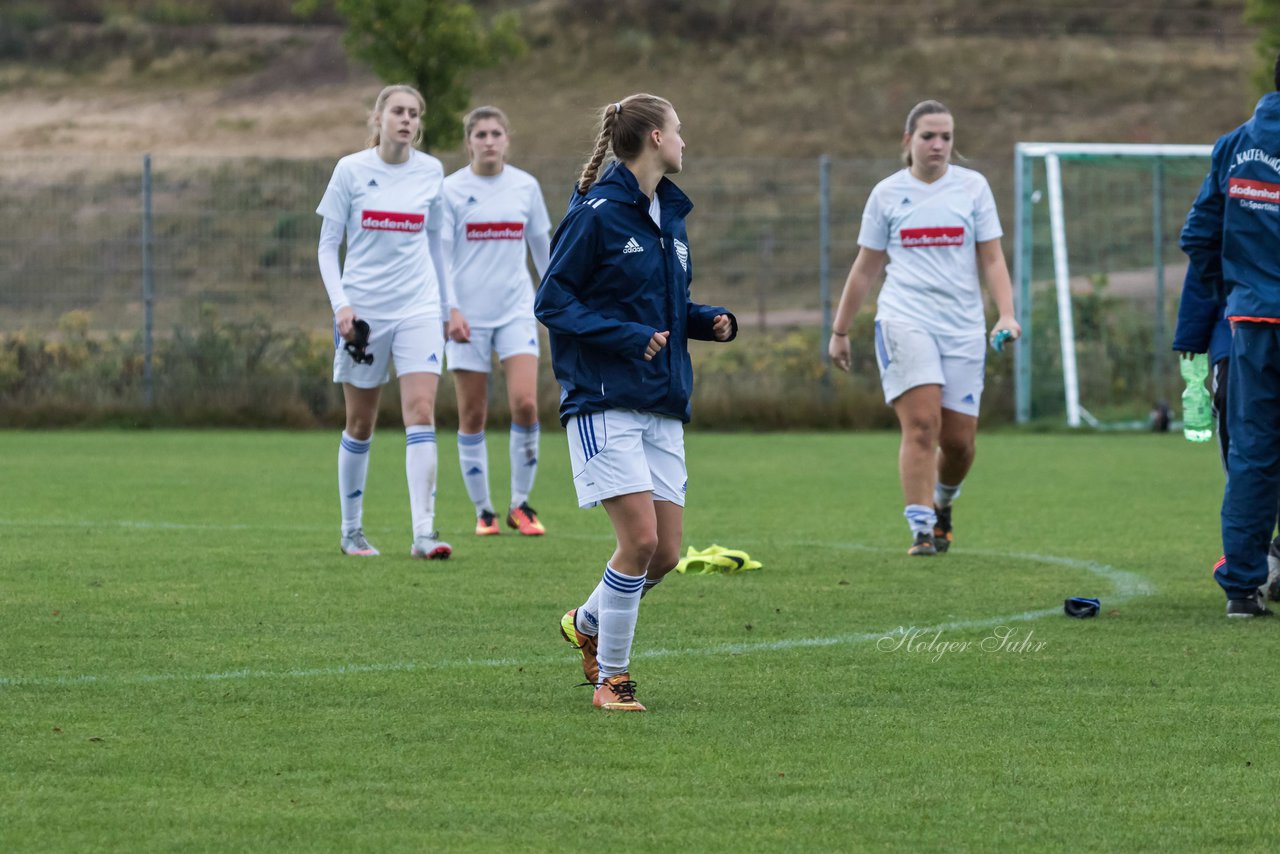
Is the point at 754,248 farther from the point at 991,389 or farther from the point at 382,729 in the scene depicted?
the point at 382,729

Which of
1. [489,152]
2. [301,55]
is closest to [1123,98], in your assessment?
[301,55]

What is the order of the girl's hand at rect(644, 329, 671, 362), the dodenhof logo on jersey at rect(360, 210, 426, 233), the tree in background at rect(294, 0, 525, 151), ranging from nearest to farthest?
the girl's hand at rect(644, 329, 671, 362) < the dodenhof logo on jersey at rect(360, 210, 426, 233) < the tree in background at rect(294, 0, 525, 151)

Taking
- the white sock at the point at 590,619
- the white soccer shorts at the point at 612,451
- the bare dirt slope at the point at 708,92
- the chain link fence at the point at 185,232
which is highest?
the bare dirt slope at the point at 708,92

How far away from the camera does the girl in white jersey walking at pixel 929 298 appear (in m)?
9.82

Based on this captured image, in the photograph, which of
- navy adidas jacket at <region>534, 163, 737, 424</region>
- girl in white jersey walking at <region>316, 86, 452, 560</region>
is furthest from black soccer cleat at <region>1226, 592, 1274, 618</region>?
girl in white jersey walking at <region>316, 86, 452, 560</region>

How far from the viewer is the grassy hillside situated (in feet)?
175

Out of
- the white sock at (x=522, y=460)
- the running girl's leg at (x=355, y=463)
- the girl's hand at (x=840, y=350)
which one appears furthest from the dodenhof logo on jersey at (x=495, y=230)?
the girl's hand at (x=840, y=350)

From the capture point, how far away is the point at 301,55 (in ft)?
199

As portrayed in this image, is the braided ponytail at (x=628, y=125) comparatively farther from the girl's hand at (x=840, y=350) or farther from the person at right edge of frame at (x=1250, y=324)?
the girl's hand at (x=840, y=350)

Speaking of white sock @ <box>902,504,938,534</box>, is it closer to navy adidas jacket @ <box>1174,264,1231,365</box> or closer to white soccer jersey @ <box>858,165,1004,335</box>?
white soccer jersey @ <box>858,165,1004,335</box>

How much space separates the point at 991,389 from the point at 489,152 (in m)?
11.9

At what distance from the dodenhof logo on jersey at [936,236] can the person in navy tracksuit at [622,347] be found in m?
4.13

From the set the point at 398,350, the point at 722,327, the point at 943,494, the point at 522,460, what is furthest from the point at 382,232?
the point at 722,327

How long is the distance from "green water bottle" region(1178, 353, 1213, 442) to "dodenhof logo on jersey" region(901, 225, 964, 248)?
2020 millimetres
